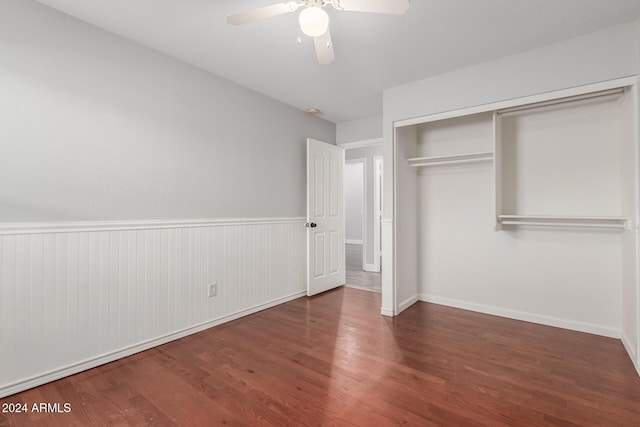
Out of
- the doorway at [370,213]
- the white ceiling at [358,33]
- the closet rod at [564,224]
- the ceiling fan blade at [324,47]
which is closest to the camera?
the ceiling fan blade at [324,47]

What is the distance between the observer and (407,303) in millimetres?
3369

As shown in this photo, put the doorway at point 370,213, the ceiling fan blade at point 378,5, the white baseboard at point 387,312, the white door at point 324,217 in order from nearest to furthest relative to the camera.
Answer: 1. the ceiling fan blade at point 378,5
2. the white baseboard at point 387,312
3. the white door at point 324,217
4. the doorway at point 370,213

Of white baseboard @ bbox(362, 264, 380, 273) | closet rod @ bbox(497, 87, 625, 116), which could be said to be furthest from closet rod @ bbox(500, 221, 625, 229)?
white baseboard @ bbox(362, 264, 380, 273)

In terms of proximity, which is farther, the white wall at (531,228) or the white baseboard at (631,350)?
the white wall at (531,228)

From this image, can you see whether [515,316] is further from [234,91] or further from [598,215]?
[234,91]

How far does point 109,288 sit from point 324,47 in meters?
2.25

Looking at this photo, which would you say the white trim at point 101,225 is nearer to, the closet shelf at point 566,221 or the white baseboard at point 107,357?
the white baseboard at point 107,357

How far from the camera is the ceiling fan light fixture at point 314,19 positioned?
150cm

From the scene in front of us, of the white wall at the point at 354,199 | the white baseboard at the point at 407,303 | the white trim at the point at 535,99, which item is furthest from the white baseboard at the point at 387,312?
the white wall at the point at 354,199

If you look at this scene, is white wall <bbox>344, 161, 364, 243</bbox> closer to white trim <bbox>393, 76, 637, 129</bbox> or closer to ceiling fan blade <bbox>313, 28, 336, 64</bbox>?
white trim <bbox>393, 76, 637, 129</bbox>

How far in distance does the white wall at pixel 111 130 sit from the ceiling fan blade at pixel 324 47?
1409mm

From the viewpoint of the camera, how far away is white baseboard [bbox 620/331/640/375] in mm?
1984

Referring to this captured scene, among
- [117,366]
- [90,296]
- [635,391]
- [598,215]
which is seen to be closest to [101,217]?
[90,296]

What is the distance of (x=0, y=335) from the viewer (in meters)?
1.73
